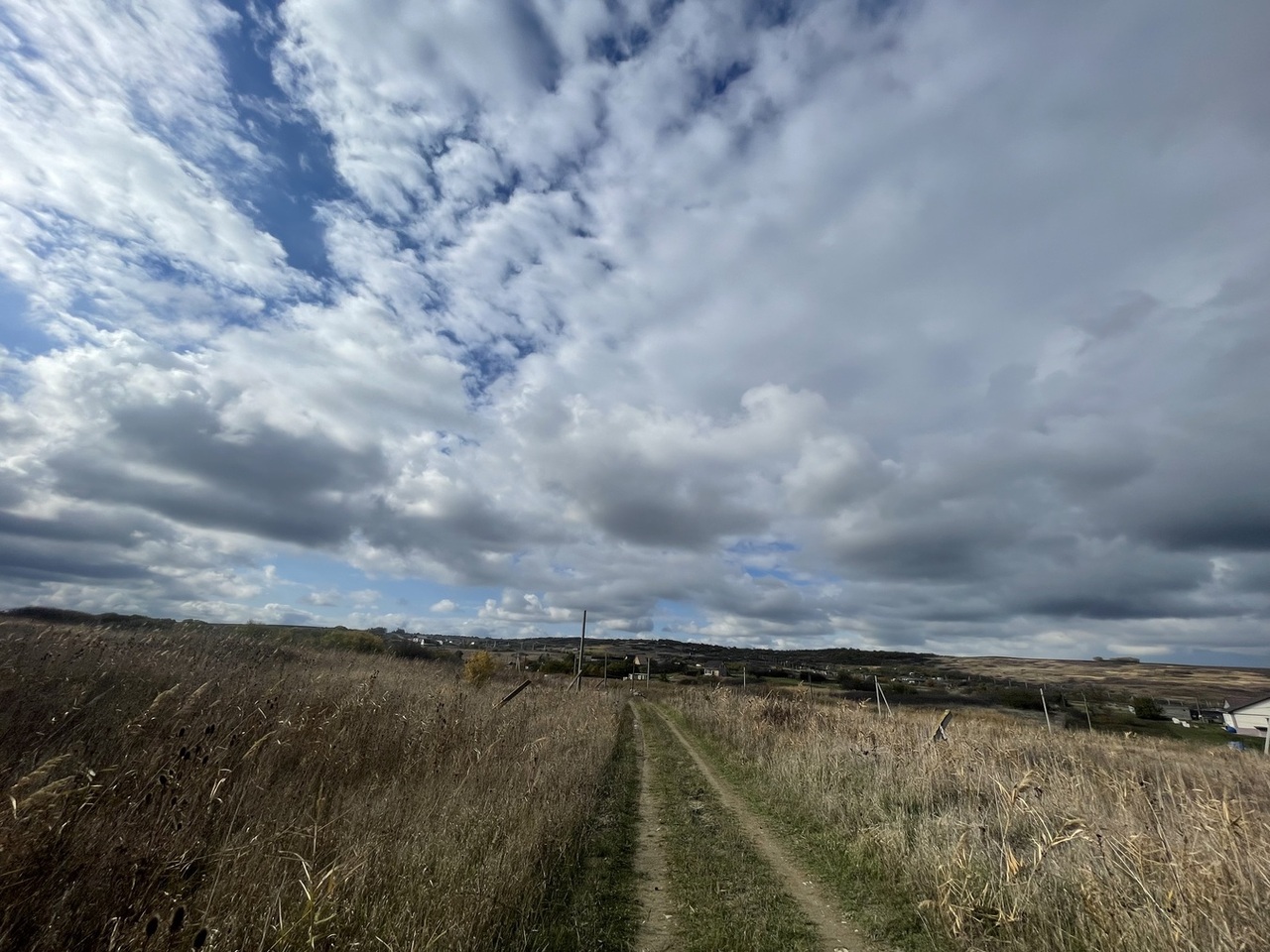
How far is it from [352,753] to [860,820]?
7871 mm

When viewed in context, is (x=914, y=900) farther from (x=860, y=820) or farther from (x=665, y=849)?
(x=665, y=849)

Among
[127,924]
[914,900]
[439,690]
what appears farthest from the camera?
[439,690]

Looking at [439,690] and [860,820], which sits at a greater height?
[439,690]

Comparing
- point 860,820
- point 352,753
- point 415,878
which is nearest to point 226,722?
point 352,753

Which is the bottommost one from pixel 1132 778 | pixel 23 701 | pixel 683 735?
pixel 683 735

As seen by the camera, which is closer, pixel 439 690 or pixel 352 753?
pixel 352 753

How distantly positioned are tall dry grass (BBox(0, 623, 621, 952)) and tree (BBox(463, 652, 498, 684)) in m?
19.5

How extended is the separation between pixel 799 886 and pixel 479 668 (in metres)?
29.3

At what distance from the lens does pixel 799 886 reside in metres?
7.33

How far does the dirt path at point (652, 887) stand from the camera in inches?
221

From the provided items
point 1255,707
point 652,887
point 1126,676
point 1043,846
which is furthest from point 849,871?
point 1126,676

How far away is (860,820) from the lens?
9.18m

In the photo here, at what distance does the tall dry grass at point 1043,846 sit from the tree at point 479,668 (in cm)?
2191

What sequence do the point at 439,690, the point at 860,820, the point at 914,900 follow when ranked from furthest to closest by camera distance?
the point at 439,690 → the point at 860,820 → the point at 914,900
